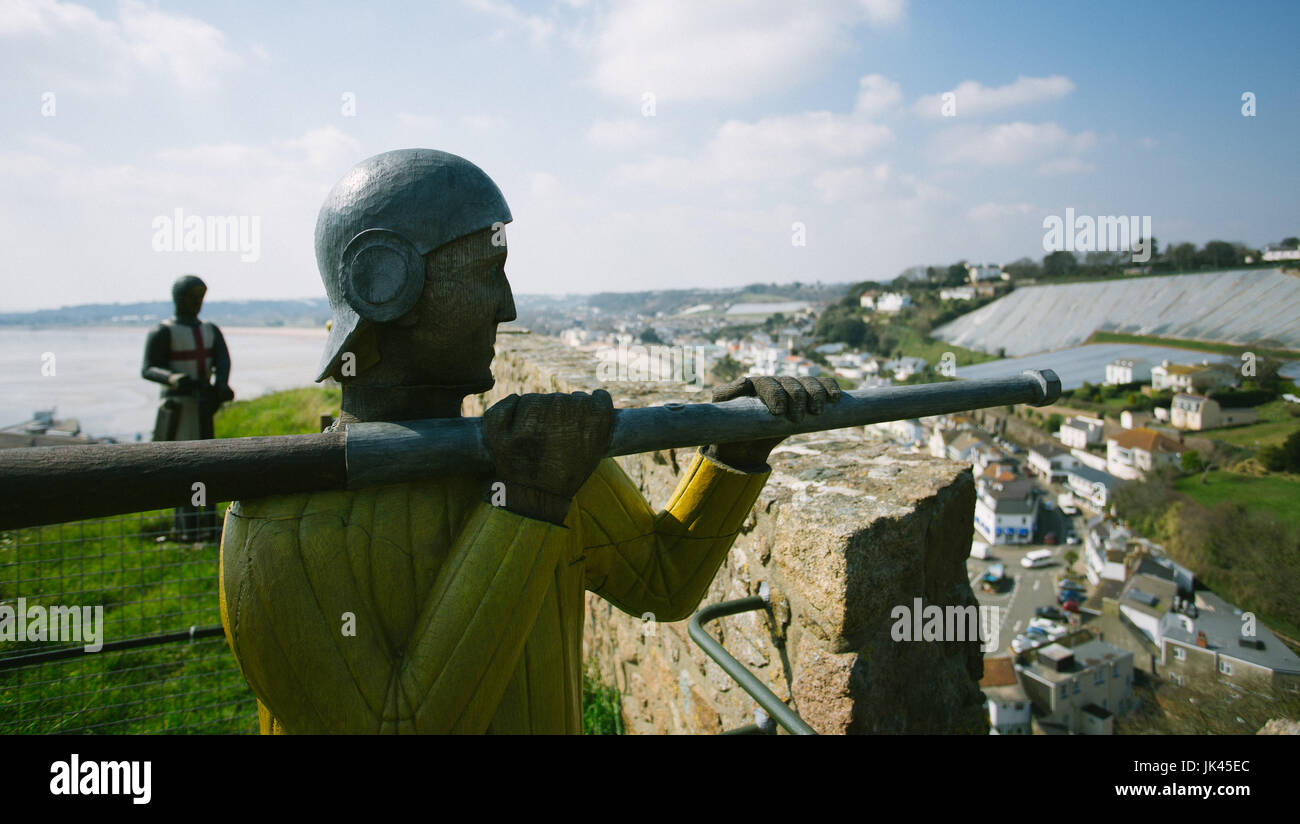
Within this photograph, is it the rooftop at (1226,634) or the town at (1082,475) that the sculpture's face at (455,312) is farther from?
the rooftop at (1226,634)

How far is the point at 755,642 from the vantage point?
2.87m

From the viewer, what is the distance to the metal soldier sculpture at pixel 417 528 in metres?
1.25

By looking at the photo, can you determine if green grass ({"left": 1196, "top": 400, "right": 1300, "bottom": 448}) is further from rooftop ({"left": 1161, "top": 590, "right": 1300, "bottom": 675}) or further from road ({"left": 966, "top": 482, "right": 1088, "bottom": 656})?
road ({"left": 966, "top": 482, "right": 1088, "bottom": 656})

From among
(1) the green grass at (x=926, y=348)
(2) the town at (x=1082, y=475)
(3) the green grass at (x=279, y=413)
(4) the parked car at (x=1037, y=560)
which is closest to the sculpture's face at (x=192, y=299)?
(3) the green grass at (x=279, y=413)

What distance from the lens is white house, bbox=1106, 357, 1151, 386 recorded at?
658 inches

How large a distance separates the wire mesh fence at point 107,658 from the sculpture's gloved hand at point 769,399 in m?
2.66

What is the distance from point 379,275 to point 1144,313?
1909cm

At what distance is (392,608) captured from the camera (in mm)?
1325

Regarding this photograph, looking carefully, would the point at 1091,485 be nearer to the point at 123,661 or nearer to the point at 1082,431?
the point at 1082,431

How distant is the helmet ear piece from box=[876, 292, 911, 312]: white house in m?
33.8

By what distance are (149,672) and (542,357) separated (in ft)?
13.3

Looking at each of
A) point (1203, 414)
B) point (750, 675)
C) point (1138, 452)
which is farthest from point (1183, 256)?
point (750, 675)

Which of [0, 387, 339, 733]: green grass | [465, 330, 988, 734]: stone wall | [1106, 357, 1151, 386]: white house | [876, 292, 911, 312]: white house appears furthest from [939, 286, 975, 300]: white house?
[0, 387, 339, 733]: green grass
